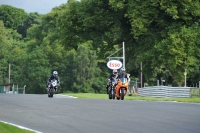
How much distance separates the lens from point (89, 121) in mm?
17031

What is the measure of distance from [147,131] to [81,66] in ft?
268

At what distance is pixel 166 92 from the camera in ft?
143

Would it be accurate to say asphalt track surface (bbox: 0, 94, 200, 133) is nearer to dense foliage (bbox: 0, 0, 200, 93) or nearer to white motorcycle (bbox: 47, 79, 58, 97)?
white motorcycle (bbox: 47, 79, 58, 97)

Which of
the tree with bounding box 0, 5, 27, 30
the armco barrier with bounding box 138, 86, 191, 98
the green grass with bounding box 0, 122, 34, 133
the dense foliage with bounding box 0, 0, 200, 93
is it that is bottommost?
the green grass with bounding box 0, 122, 34, 133

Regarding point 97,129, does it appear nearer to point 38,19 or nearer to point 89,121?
point 89,121

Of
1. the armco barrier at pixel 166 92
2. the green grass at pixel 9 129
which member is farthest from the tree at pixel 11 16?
the green grass at pixel 9 129

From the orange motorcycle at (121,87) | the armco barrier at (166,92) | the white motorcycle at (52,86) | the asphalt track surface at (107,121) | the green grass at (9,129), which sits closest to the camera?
the green grass at (9,129)

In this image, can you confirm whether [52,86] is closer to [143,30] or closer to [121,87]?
[121,87]

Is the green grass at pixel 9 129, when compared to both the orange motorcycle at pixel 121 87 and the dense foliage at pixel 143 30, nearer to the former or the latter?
the orange motorcycle at pixel 121 87

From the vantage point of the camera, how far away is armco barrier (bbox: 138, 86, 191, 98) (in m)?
41.5

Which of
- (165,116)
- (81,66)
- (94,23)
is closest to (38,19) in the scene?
(81,66)

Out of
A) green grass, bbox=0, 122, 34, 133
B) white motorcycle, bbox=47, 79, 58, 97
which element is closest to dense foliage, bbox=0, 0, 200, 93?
white motorcycle, bbox=47, 79, 58, 97

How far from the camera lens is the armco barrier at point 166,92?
4150 centimetres

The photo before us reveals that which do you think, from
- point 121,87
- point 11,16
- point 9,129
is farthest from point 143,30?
point 11,16
